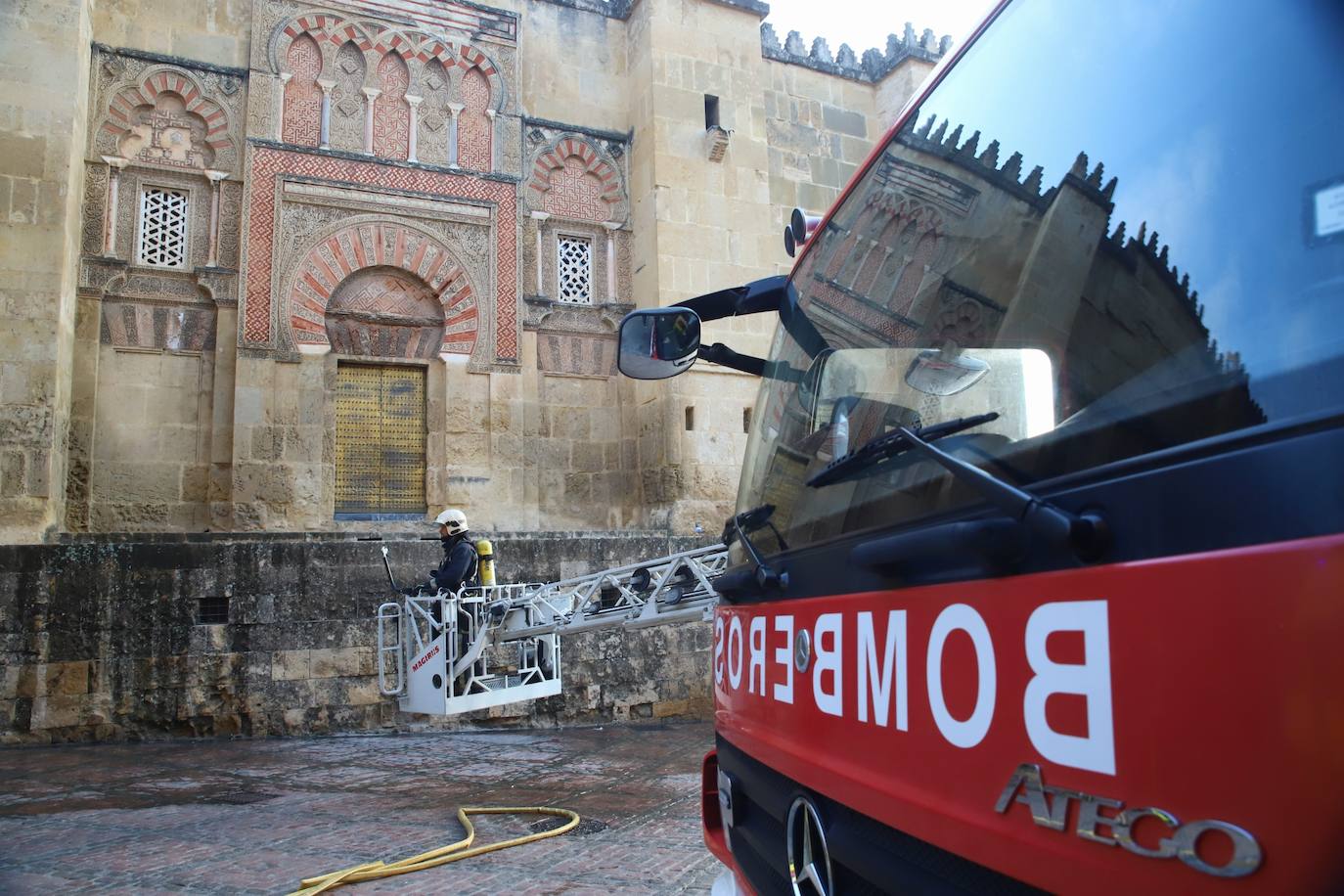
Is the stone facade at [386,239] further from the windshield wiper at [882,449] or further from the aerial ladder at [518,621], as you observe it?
the windshield wiper at [882,449]

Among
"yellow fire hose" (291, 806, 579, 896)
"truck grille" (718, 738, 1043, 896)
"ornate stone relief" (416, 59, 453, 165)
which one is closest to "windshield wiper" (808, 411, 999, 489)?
"truck grille" (718, 738, 1043, 896)

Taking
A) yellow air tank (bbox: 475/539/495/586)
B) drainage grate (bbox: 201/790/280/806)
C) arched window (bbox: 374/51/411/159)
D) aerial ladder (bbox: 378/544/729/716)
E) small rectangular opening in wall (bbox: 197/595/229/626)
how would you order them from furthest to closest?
arched window (bbox: 374/51/411/159), small rectangular opening in wall (bbox: 197/595/229/626), yellow air tank (bbox: 475/539/495/586), aerial ladder (bbox: 378/544/729/716), drainage grate (bbox: 201/790/280/806)

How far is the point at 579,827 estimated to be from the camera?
15.7ft

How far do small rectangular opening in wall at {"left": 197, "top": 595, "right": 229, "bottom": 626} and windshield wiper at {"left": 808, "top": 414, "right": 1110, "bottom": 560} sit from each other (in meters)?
7.78

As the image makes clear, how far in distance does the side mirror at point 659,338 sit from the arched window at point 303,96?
9224mm

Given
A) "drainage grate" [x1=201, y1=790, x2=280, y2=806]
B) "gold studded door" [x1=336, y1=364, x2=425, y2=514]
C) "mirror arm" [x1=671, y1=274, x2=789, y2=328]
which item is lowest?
"drainage grate" [x1=201, y1=790, x2=280, y2=806]

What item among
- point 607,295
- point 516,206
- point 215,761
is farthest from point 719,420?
point 215,761

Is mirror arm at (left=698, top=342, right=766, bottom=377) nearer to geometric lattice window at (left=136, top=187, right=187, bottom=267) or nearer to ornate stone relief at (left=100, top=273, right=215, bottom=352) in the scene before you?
ornate stone relief at (left=100, top=273, right=215, bottom=352)

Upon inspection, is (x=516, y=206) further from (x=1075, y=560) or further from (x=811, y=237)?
(x=1075, y=560)

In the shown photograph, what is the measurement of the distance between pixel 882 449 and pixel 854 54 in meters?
13.0

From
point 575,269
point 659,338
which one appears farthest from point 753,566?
point 575,269

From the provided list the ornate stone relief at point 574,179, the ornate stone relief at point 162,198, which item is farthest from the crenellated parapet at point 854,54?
the ornate stone relief at point 162,198

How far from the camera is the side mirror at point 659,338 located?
2.52m

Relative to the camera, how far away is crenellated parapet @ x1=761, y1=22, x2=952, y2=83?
1257cm
